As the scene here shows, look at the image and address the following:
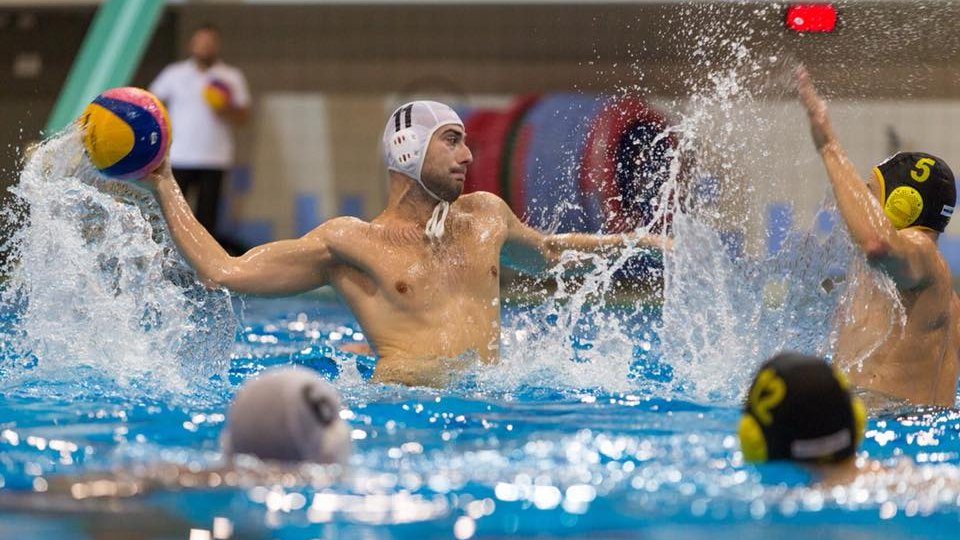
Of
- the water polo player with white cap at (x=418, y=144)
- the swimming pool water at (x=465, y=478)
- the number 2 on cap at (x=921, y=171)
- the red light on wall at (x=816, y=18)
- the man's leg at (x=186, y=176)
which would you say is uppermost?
the man's leg at (x=186, y=176)

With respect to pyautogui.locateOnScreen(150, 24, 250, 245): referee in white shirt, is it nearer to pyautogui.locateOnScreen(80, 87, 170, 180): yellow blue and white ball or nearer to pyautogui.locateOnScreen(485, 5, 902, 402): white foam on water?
pyautogui.locateOnScreen(485, 5, 902, 402): white foam on water

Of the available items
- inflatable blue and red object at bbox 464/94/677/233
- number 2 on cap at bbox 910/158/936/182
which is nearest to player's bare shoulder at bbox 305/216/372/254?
number 2 on cap at bbox 910/158/936/182

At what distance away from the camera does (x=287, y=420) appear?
3.08m

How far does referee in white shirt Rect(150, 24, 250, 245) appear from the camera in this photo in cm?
991

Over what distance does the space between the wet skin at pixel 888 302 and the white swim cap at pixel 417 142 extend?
1.24 metres

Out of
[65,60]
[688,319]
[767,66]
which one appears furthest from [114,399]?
[65,60]

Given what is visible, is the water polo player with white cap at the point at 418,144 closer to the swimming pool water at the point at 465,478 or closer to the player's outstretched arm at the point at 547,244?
the player's outstretched arm at the point at 547,244

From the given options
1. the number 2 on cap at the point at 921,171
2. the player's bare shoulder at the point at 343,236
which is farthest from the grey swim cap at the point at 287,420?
the number 2 on cap at the point at 921,171

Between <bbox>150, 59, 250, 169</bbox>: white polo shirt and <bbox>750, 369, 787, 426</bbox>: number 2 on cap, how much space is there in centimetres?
727

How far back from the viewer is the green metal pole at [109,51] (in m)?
9.92

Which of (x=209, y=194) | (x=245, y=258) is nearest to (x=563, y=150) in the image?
(x=209, y=194)

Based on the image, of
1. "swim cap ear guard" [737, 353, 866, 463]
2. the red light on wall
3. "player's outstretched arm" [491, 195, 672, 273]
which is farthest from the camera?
the red light on wall

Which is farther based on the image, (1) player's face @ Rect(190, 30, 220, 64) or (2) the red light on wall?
(1) player's face @ Rect(190, 30, 220, 64)

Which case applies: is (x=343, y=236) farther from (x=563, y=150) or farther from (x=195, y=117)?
(x=563, y=150)
